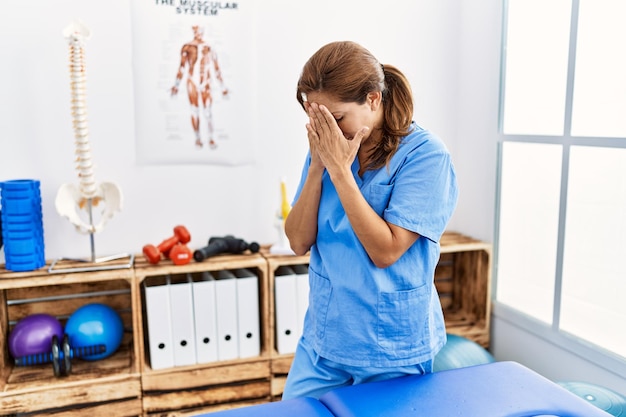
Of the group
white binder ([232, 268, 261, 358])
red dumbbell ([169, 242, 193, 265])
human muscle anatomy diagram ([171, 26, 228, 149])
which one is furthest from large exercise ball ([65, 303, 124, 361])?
human muscle anatomy diagram ([171, 26, 228, 149])

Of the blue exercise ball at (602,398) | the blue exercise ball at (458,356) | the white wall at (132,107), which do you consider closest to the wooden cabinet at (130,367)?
the white wall at (132,107)

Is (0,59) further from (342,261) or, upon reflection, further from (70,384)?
(342,261)

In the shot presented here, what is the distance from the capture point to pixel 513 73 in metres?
2.60

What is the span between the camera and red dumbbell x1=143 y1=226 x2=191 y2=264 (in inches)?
90.4

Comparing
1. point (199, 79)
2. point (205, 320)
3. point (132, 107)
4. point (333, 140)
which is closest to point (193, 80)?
point (199, 79)

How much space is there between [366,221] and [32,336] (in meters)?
1.57

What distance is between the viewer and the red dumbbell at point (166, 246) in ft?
7.54

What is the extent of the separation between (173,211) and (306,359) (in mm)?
1288

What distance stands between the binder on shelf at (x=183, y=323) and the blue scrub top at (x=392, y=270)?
1.01 metres

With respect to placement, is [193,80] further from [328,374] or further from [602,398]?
[602,398]

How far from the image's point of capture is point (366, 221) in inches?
49.4

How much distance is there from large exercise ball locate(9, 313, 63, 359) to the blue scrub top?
1320 mm

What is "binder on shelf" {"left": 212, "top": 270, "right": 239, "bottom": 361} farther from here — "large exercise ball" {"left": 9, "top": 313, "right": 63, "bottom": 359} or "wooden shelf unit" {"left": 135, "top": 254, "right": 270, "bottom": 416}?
"large exercise ball" {"left": 9, "top": 313, "right": 63, "bottom": 359}

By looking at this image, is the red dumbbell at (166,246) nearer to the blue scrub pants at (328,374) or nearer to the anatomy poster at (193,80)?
the anatomy poster at (193,80)
